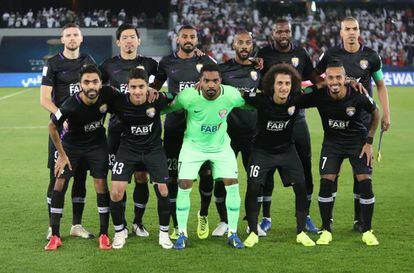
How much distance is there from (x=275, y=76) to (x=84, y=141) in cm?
219

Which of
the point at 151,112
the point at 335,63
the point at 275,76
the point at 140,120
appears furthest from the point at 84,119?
the point at 335,63

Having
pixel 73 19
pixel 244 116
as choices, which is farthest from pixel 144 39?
pixel 244 116

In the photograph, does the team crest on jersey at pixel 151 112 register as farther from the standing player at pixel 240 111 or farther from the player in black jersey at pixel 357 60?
the player in black jersey at pixel 357 60

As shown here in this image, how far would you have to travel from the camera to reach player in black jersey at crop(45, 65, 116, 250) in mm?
7348

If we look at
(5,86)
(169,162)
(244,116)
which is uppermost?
(244,116)

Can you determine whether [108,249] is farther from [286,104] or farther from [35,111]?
[35,111]

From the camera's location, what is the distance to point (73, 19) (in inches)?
1586

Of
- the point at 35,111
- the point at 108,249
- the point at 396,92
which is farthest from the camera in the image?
the point at 396,92

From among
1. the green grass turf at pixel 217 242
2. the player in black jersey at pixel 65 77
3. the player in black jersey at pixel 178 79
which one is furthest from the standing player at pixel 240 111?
the player in black jersey at pixel 65 77

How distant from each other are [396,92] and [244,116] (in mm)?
22936

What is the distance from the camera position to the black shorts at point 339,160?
7756 mm

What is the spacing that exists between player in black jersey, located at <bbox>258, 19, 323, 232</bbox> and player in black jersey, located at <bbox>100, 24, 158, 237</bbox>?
1388 mm

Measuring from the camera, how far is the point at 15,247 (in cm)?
750

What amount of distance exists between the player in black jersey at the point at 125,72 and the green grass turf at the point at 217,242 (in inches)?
18.6
